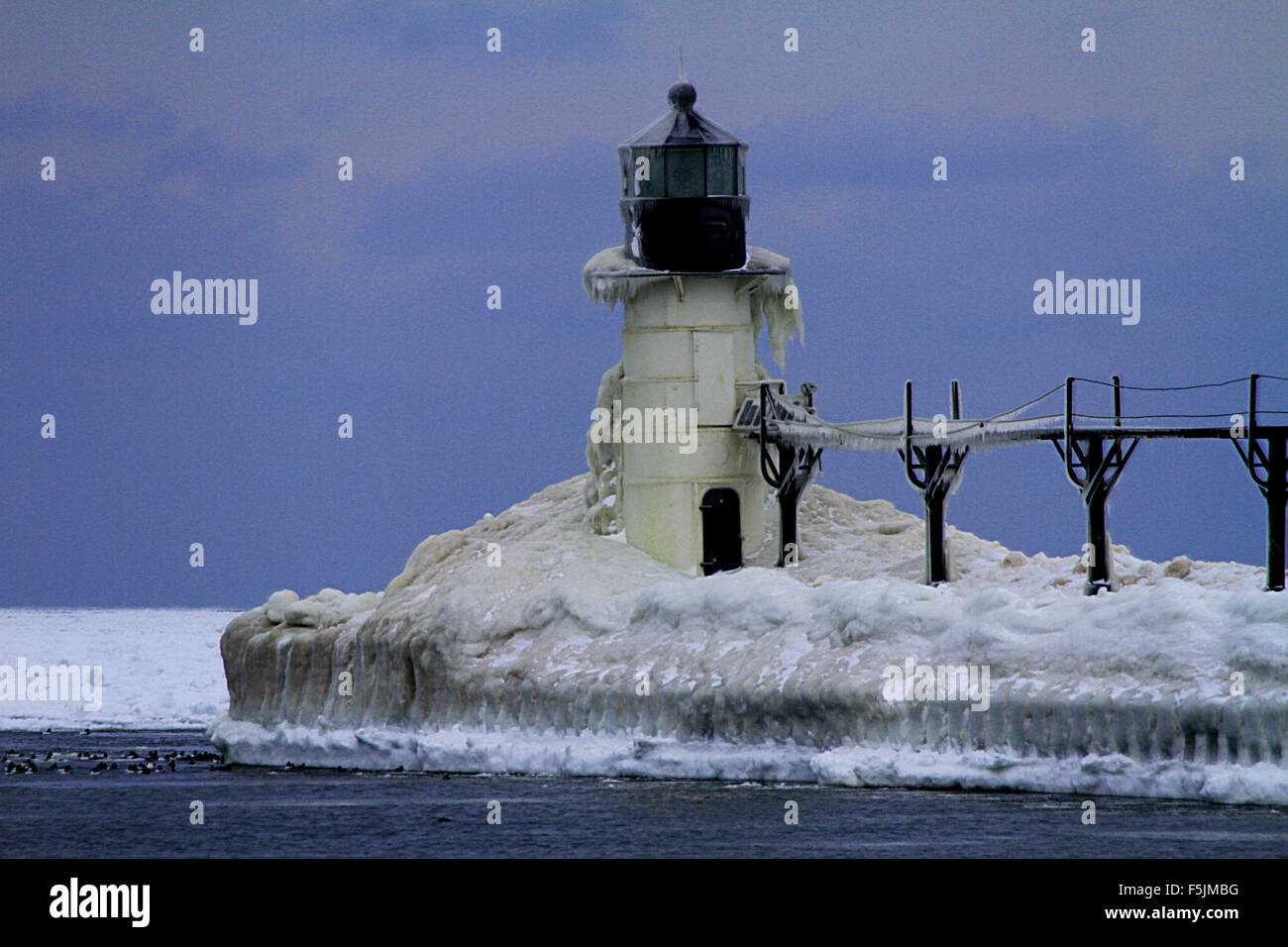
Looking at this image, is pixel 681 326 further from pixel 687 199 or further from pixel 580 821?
pixel 580 821

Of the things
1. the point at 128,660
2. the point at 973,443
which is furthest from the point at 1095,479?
the point at 128,660

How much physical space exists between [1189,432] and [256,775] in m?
16.4

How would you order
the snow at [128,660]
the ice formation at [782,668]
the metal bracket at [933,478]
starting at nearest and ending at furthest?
the ice formation at [782,668], the metal bracket at [933,478], the snow at [128,660]

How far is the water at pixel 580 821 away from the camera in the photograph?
106 ft

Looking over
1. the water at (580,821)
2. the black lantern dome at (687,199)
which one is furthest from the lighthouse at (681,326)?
the water at (580,821)

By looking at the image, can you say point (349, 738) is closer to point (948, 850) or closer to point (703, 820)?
point (703, 820)

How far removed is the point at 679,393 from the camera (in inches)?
1838

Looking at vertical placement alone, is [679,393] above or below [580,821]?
above

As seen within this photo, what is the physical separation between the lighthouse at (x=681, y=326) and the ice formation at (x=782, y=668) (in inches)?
51.0

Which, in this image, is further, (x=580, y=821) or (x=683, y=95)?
(x=683, y=95)

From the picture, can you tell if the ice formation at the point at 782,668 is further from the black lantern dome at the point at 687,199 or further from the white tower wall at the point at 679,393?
the black lantern dome at the point at 687,199

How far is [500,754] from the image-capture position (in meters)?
41.4

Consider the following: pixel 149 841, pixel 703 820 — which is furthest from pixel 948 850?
pixel 149 841

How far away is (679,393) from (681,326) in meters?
1.25
